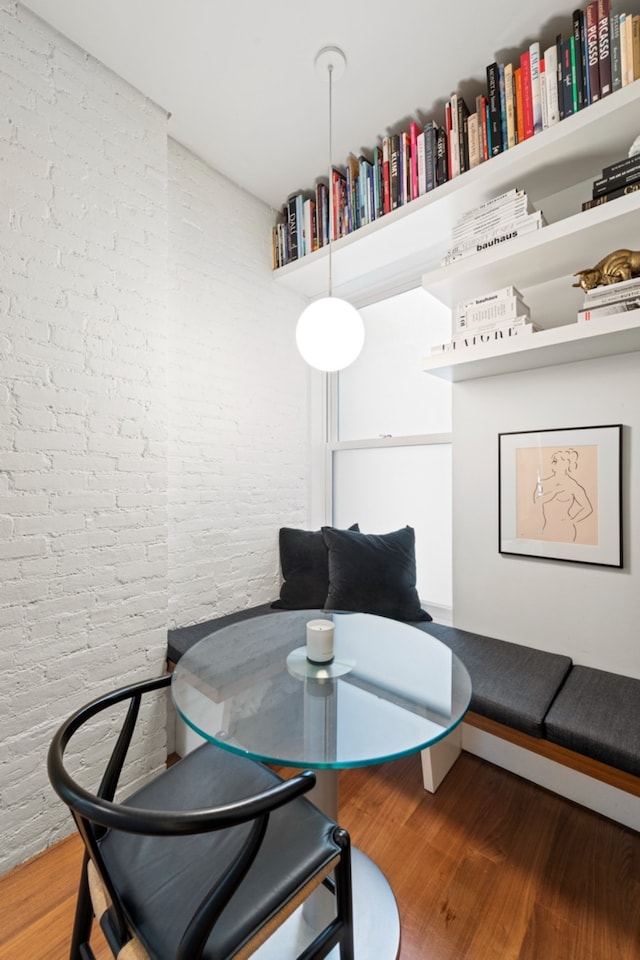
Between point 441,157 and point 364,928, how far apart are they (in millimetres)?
2765

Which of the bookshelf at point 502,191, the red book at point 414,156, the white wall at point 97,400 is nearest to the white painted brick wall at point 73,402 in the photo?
the white wall at point 97,400

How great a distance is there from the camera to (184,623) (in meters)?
2.06

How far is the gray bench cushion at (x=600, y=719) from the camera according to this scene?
1.19m

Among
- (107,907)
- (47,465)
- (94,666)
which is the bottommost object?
(107,907)

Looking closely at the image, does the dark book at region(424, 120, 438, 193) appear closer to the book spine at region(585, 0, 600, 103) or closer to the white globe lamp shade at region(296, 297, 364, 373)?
the book spine at region(585, 0, 600, 103)

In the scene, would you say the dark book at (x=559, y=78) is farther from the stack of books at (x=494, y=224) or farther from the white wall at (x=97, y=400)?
the white wall at (x=97, y=400)

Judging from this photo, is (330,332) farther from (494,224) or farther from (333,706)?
(333,706)

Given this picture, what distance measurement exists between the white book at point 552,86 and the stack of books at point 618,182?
29 centimetres

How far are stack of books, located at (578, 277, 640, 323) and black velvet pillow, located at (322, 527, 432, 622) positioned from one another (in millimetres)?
1229

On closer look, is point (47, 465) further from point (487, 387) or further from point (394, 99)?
point (394, 99)

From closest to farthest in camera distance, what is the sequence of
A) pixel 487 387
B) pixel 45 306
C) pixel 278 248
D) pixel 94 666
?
pixel 45 306
pixel 94 666
pixel 487 387
pixel 278 248

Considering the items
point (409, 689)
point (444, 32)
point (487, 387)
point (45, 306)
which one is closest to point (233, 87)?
point (444, 32)

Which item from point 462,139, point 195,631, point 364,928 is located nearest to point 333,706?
point 364,928

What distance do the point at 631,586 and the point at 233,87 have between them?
2609 millimetres
